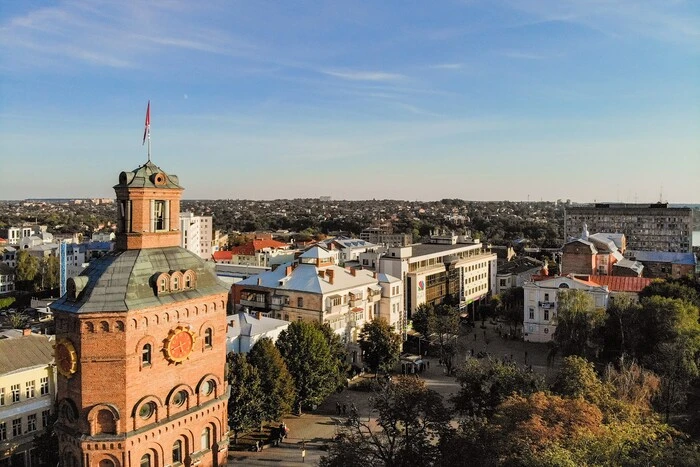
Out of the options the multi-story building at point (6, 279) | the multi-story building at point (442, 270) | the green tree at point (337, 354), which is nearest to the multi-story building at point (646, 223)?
the multi-story building at point (442, 270)

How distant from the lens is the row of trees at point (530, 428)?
21.4m

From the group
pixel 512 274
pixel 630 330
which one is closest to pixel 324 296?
pixel 630 330

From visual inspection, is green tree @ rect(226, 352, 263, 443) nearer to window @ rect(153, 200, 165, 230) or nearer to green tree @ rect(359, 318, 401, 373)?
window @ rect(153, 200, 165, 230)

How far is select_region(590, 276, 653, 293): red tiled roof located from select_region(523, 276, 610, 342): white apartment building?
4.90 metres

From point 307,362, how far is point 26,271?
83.6m

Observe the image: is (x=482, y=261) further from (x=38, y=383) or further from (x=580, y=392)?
(x=38, y=383)

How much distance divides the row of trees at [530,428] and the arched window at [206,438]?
6.00 metres

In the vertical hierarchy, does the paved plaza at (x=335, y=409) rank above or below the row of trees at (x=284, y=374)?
below

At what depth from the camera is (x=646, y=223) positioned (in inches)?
5743

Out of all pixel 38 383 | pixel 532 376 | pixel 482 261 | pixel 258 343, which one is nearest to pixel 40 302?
pixel 38 383

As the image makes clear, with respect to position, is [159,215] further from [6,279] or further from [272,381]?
[6,279]

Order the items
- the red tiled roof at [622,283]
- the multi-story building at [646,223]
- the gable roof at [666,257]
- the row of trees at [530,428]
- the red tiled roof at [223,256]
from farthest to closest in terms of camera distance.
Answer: the multi-story building at [646,223] → the red tiled roof at [223,256] → the gable roof at [666,257] → the red tiled roof at [622,283] → the row of trees at [530,428]

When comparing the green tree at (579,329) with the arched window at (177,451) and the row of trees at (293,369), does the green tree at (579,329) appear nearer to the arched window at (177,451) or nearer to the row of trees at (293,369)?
the row of trees at (293,369)

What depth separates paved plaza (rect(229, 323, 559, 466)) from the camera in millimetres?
38656
